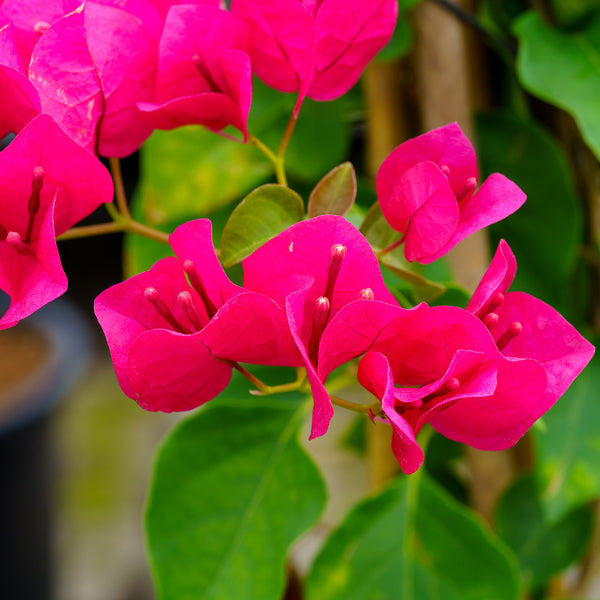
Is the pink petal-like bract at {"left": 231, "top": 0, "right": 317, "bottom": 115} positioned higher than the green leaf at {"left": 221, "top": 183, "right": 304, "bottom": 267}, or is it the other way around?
the pink petal-like bract at {"left": 231, "top": 0, "right": 317, "bottom": 115}

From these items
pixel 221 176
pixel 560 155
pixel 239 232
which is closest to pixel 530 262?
pixel 560 155

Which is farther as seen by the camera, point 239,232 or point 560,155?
point 560,155

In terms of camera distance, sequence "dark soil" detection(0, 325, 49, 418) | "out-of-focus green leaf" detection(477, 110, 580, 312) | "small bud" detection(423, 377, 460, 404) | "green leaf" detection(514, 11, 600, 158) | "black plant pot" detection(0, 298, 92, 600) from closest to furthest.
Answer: "small bud" detection(423, 377, 460, 404) → "green leaf" detection(514, 11, 600, 158) → "out-of-focus green leaf" detection(477, 110, 580, 312) → "black plant pot" detection(0, 298, 92, 600) → "dark soil" detection(0, 325, 49, 418)

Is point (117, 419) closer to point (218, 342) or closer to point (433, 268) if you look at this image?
point (433, 268)

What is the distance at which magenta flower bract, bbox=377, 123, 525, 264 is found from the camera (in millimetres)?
237

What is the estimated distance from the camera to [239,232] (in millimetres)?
249

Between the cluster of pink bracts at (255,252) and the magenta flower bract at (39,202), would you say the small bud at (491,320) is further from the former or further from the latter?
the magenta flower bract at (39,202)

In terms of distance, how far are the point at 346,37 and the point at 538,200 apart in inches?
11.1

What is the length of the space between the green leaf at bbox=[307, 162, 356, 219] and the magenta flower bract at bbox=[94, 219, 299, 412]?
0.16 feet

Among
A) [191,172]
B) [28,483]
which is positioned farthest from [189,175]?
[28,483]

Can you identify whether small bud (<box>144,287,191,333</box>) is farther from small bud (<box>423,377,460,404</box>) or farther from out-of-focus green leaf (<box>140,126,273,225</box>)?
out-of-focus green leaf (<box>140,126,273,225</box>)

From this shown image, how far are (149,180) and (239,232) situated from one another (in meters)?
0.30

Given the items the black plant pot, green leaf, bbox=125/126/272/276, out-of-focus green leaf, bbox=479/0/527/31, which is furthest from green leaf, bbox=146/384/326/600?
the black plant pot

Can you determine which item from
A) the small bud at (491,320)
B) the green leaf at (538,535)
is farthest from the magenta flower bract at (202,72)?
the green leaf at (538,535)
